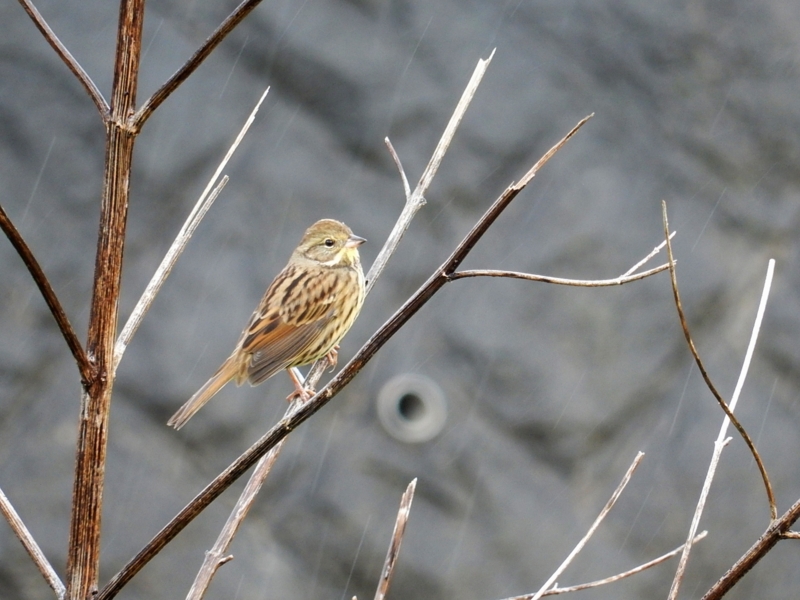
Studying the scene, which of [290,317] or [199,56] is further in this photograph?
[290,317]

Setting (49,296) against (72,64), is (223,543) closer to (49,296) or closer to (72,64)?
(49,296)

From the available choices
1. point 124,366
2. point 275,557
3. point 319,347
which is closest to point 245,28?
point 124,366

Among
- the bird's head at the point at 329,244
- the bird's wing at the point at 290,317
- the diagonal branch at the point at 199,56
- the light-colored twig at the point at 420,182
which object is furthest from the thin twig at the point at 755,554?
the bird's head at the point at 329,244

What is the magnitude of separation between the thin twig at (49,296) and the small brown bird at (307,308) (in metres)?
1.36

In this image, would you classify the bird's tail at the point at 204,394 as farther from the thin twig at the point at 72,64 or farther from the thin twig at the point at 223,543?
the thin twig at the point at 72,64

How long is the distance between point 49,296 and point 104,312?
0.25 feet

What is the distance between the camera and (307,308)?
265 centimetres

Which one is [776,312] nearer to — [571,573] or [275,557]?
[571,573]

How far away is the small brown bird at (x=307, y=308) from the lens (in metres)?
2.40

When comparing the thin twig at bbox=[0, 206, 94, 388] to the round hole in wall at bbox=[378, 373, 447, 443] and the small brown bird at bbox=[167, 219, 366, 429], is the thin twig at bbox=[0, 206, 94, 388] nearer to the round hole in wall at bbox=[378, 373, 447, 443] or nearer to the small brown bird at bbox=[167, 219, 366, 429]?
the small brown bird at bbox=[167, 219, 366, 429]

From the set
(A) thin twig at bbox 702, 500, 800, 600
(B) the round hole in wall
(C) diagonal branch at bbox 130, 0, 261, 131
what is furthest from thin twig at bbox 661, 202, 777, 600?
(B) the round hole in wall

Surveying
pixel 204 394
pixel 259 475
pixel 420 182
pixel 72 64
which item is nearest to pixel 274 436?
pixel 259 475

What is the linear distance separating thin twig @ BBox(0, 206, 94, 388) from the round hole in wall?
258 centimetres

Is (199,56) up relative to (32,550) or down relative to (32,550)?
up
